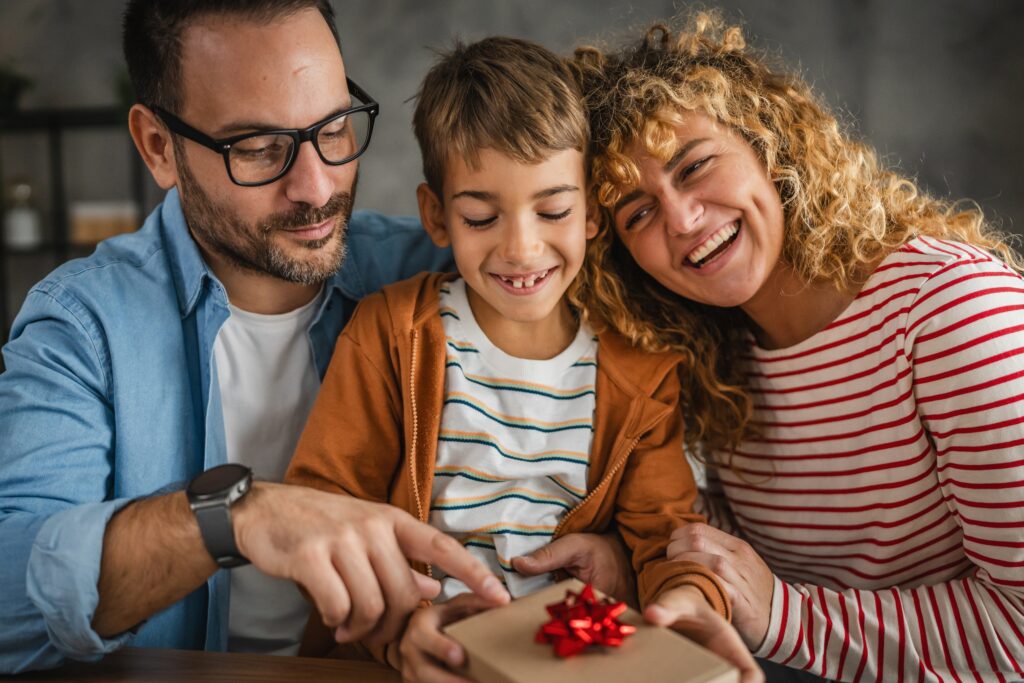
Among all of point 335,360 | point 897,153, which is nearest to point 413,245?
point 335,360

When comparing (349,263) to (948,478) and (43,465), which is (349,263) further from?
(948,478)

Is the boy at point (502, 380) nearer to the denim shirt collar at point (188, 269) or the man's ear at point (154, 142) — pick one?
the denim shirt collar at point (188, 269)

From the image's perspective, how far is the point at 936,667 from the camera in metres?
1.47

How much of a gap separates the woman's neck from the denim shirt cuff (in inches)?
48.2

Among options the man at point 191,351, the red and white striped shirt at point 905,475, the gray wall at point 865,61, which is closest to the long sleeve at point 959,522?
the red and white striped shirt at point 905,475

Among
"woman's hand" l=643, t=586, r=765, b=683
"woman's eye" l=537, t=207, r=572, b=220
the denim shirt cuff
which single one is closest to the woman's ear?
"woman's eye" l=537, t=207, r=572, b=220

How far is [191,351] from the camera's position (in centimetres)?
173

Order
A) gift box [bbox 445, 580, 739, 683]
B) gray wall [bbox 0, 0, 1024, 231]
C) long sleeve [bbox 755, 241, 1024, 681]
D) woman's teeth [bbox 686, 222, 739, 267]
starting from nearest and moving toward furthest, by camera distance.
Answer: gift box [bbox 445, 580, 739, 683], long sleeve [bbox 755, 241, 1024, 681], woman's teeth [bbox 686, 222, 739, 267], gray wall [bbox 0, 0, 1024, 231]

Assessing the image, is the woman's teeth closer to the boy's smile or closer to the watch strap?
the boy's smile

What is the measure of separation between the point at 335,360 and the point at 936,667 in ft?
3.78

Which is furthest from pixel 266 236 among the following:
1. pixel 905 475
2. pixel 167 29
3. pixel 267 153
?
pixel 905 475

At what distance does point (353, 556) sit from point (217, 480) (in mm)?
246

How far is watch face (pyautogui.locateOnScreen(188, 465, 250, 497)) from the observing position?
47.6 inches

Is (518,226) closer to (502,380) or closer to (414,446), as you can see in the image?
(502,380)
